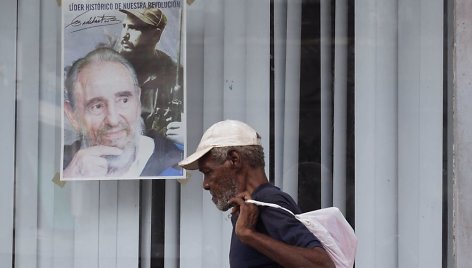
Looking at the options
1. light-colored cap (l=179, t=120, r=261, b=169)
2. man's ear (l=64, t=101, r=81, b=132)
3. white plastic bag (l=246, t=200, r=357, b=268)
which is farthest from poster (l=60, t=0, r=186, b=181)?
white plastic bag (l=246, t=200, r=357, b=268)

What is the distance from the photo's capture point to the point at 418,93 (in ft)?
18.0

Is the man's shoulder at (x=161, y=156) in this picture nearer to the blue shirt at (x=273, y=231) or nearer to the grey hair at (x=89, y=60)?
the grey hair at (x=89, y=60)

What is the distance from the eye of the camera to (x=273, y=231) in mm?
3666

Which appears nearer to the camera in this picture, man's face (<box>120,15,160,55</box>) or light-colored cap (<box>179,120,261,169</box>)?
light-colored cap (<box>179,120,261,169</box>)

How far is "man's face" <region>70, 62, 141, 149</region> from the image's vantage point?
18.5 ft

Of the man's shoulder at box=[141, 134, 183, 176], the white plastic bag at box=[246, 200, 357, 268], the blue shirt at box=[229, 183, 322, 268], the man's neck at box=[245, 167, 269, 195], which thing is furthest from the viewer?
the man's shoulder at box=[141, 134, 183, 176]

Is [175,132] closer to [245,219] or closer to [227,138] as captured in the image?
[227,138]

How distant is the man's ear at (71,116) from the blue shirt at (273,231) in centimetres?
210

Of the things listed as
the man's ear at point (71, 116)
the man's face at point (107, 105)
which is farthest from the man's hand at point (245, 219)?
the man's ear at point (71, 116)

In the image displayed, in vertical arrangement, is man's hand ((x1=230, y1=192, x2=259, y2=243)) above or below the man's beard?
below

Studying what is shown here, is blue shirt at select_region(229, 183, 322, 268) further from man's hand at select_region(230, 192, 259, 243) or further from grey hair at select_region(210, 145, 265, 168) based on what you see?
grey hair at select_region(210, 145, 265, 168)
